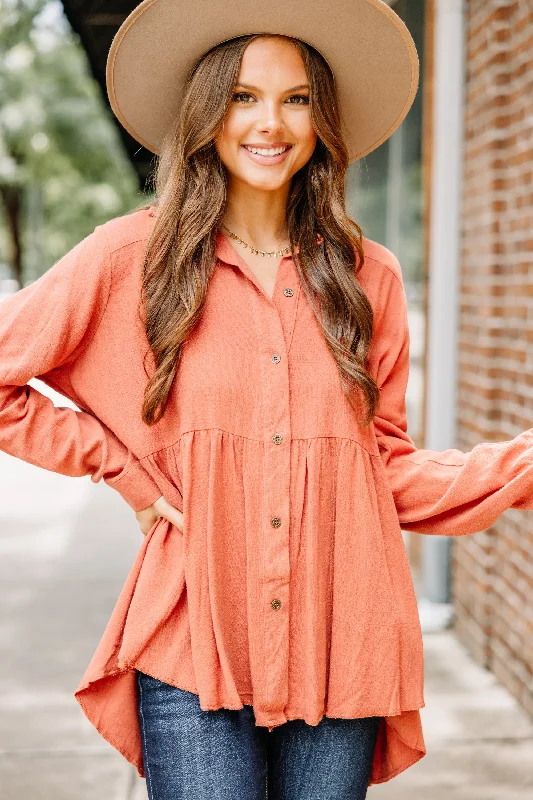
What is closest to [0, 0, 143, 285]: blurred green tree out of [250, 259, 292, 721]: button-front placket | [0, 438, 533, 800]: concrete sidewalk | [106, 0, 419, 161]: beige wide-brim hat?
[0, 438, 533, 800]: concrete sidewalk

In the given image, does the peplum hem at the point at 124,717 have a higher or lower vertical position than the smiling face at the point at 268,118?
lower

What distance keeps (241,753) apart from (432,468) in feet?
2.28

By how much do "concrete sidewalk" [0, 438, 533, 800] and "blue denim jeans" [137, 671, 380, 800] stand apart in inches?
69.8

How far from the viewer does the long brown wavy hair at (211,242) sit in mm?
2078

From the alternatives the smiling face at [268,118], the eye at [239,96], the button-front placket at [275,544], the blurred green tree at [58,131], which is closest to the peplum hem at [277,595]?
the button-front placket at [275,544]

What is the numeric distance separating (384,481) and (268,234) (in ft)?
1.93

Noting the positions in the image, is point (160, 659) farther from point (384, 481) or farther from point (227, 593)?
point (384, 481)

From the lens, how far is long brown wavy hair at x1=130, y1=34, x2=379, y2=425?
208 cm

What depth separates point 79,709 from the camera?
4508 millimetres

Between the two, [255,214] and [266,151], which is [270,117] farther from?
[255,214]

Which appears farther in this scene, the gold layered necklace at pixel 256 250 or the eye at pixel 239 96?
the gold layered necklace at pixel 256 250

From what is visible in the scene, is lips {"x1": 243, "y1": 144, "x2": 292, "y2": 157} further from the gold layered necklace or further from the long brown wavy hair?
the gold layered necklace

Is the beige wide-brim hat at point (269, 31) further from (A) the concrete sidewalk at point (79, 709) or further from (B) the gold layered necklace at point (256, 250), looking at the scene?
(A) the concrete sidewalk at point (79, 709)

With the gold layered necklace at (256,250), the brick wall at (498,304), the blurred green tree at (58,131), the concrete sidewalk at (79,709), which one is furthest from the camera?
the blurred green tree at (58,131)
